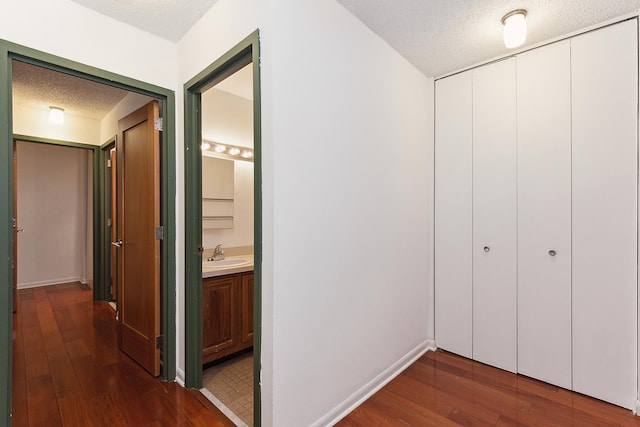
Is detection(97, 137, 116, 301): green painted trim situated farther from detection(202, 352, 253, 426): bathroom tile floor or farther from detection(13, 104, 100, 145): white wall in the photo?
detection(202, 352, 253, 426): bathroom tile floor

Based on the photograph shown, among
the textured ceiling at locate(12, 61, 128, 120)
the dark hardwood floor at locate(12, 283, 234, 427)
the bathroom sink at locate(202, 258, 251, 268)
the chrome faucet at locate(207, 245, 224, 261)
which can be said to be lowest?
the dark hardwood floor at locate(12, 283, 234, 427)

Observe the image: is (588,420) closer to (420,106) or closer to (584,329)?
(584,329)

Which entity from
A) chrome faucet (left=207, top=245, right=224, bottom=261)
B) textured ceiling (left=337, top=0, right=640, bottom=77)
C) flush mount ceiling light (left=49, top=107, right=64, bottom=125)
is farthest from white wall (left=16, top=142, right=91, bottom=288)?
textured ceiling (left=337, top=0, right=640, bottom=77)

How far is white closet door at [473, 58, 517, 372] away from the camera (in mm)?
2389

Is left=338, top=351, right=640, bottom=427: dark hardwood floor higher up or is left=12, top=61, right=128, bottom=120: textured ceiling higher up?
left=12, top=61, right=128, bottom=120: textured ceiling

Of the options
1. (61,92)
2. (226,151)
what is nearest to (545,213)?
(226,151)

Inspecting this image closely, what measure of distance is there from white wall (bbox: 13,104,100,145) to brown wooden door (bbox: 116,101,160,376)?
172cm

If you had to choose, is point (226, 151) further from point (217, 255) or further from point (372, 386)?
point (372, 386)

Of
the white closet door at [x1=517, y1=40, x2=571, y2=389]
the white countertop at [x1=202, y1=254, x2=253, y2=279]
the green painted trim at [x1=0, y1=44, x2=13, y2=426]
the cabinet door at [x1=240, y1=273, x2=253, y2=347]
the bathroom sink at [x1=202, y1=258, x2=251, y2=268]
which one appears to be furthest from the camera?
the bathroom sink at [x1=202, y1=258, x2=251, y2=268]

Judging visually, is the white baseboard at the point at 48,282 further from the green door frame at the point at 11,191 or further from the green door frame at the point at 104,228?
the green door frame at the point at 11,191

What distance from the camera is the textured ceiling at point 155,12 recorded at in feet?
5.97

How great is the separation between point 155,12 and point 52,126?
2.86 meters

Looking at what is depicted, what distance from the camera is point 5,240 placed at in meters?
1.54

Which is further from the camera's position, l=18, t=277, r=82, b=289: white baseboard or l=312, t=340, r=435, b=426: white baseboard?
l=18, t=277, r=82, b=289: white baseboard
